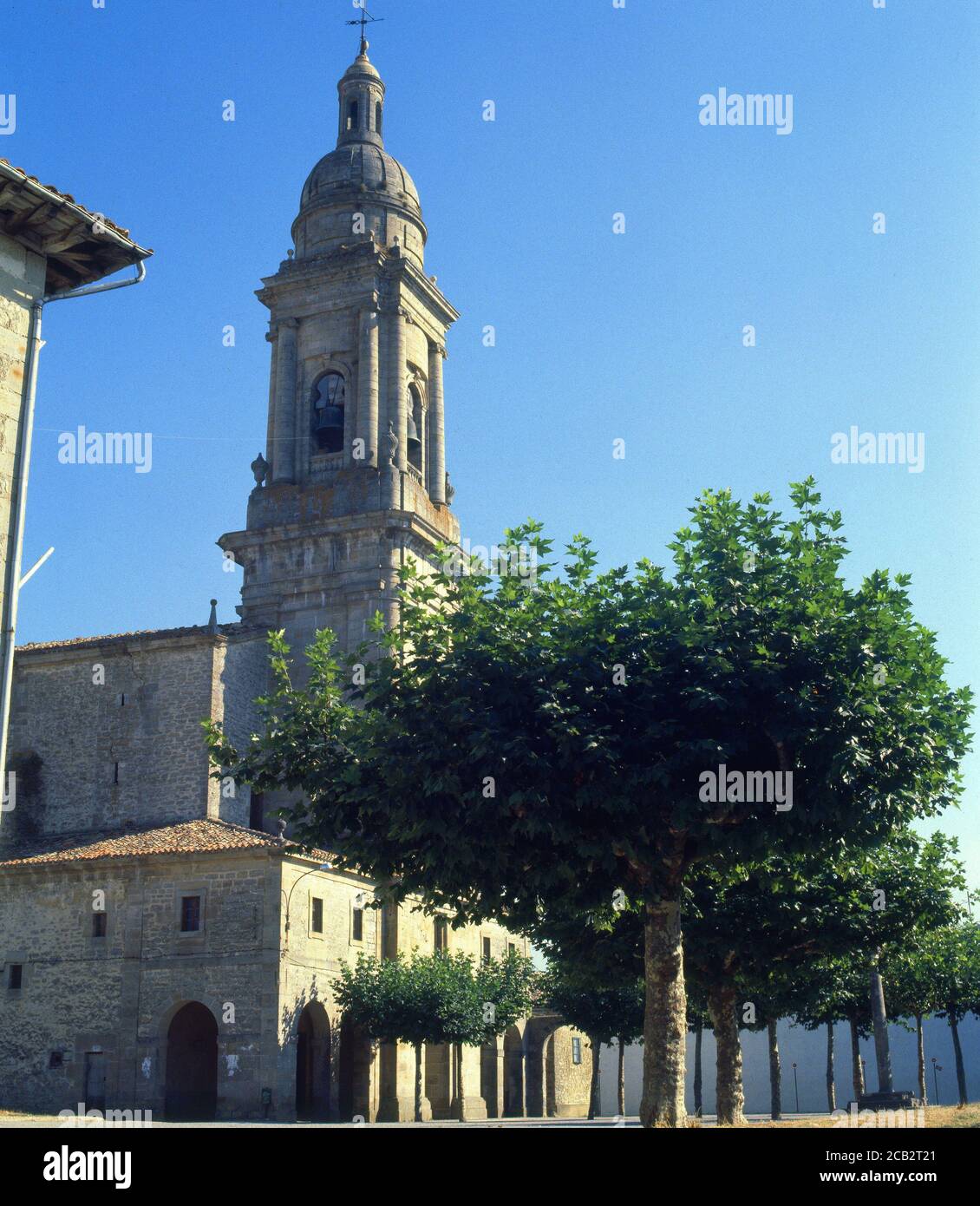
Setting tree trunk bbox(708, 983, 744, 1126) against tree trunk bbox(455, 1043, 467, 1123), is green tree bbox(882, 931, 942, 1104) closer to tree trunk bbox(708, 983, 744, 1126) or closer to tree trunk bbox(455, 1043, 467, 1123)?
tree trunk bbox(708, 983, 744, 1126)

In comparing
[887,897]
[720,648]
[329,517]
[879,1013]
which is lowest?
[879,1013]

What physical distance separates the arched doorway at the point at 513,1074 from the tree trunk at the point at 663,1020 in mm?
30578

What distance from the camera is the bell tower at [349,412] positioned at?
44.1 m

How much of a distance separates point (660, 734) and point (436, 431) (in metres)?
32.2

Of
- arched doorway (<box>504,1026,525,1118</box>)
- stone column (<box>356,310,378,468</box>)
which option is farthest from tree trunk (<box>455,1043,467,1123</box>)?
stone column (<box>356,310,378,468</box>)

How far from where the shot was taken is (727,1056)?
26.7m

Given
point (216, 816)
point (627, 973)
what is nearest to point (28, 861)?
point (216, 816)

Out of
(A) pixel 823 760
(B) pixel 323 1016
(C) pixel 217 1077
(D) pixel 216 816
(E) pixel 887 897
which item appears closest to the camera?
(A) pixel 823 760

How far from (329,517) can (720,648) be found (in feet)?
91.6

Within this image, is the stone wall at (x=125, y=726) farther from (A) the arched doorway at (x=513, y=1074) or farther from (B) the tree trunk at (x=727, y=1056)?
(B) the tree trunk at (x=727, y=1056)

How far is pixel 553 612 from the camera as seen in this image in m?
19.9

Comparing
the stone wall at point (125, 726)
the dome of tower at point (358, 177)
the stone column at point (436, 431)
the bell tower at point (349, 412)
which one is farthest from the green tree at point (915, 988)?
the dome of tower at point (358, 177)

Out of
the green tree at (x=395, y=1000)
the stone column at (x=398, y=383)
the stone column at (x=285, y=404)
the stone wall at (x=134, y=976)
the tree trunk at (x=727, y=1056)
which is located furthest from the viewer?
the stone column at (x=285, y=404)

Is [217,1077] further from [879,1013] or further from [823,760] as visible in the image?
[823,760]
